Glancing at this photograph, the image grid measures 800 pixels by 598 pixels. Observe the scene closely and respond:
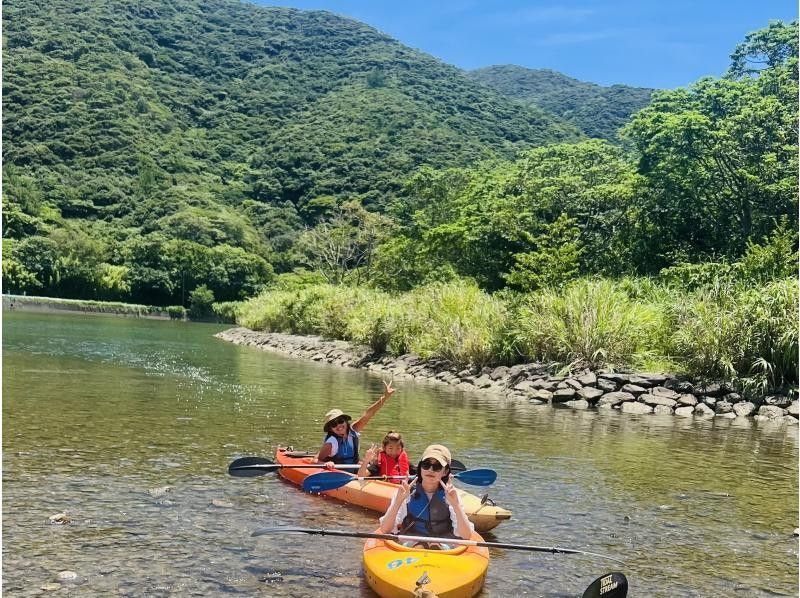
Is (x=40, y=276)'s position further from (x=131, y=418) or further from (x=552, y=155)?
(x=131, y=418)

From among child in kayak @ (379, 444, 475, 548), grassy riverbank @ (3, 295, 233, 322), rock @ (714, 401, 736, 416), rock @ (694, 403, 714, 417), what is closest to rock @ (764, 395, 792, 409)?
rock @ (714, 401, 736, 416)

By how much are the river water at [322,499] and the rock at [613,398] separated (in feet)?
3.27

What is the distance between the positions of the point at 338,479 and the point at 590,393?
10814 mm

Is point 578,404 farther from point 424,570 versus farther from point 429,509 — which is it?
point 424,570

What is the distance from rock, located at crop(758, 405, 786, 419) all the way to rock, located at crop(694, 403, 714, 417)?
96 centimetres

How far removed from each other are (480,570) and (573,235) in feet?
91.9

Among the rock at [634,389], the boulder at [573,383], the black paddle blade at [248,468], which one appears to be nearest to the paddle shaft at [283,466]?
the black paddle blade at [248,468]

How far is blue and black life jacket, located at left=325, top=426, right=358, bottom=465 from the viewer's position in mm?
9102

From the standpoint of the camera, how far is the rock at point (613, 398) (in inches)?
666

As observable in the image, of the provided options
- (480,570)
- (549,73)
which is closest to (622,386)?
(480,570)

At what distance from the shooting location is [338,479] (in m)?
7.84

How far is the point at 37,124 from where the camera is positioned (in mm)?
95812

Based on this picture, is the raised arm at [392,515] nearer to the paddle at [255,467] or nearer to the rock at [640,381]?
the paddle at [255,467]

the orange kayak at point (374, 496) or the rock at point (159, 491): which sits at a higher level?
the orange kayak at point (374, 496)
